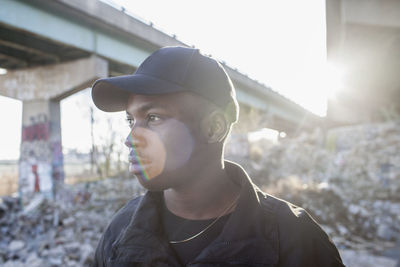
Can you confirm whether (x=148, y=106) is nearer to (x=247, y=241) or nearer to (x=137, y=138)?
(x=137, y=138)

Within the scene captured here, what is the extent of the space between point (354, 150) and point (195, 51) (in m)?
16.4

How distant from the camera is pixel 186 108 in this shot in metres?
1.53

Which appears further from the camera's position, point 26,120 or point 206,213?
point 26,120

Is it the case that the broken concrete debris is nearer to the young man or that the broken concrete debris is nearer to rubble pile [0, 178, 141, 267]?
rubble pile [0, 178, 141, 267]

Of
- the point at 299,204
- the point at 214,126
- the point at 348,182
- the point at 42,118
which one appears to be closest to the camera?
the point at 214,126

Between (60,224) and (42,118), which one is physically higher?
(42,118)

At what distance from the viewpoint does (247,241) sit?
137 cm

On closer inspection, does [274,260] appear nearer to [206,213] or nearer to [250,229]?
[250,229]

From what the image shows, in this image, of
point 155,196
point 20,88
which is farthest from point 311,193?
point 20,88

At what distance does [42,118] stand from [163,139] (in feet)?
36.1

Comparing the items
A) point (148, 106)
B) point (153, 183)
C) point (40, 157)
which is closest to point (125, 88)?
point (148, 106)

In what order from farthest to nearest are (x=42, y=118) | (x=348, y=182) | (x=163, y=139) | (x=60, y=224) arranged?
(x=348, y=182)
(x=42, y=118)
(x=60, y=224)
(x=163, y=139)

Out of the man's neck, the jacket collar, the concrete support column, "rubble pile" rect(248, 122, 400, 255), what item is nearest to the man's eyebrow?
the man's neck

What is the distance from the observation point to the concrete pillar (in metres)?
10.5
